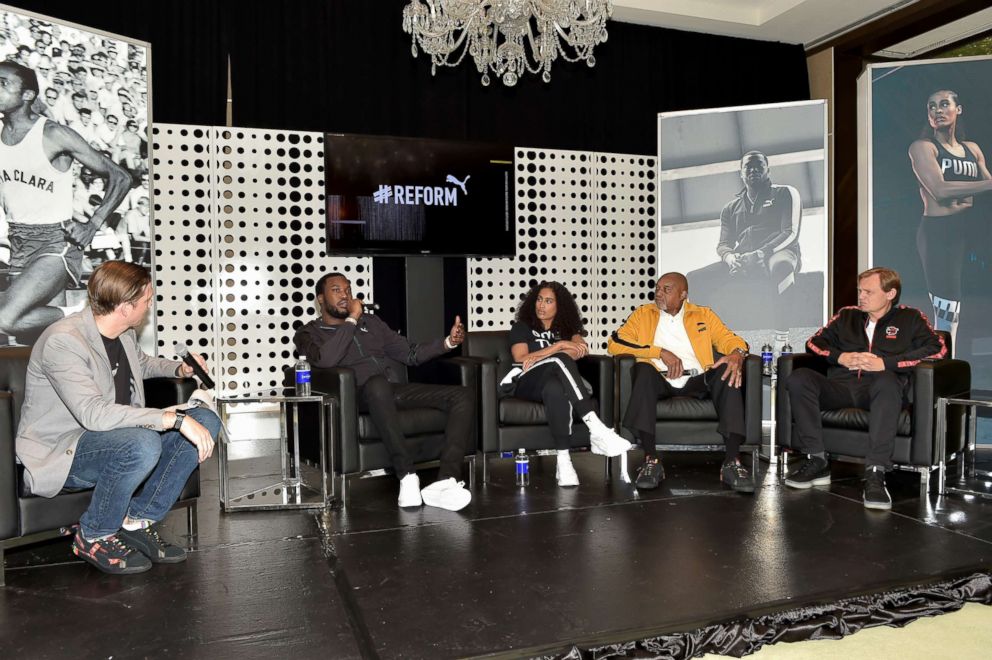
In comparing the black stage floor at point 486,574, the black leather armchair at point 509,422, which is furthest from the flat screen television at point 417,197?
the black stage floor at point 486,574

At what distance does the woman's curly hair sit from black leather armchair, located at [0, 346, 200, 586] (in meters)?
2.08

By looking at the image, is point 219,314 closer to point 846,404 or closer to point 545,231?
point 545,231

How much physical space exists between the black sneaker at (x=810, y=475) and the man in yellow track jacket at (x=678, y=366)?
0.31 meters

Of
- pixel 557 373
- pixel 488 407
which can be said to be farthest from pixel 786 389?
pixel 488 407

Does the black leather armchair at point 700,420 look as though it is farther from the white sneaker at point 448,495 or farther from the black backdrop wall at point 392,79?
the black backdrop wall at point 392,79

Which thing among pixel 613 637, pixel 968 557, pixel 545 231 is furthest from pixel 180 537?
pixel 545 231

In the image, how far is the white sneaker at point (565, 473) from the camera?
412 cm

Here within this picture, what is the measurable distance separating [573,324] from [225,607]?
106 inches

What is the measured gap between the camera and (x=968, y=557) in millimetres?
2879

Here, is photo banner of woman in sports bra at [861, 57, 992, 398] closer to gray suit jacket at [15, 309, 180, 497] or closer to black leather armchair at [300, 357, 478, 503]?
black leather armchair at [300, 357, 478, 503]

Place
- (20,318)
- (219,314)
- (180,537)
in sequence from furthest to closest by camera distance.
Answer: (219,314) < (20,318) < (180,537)

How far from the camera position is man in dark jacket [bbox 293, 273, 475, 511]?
3.74 m

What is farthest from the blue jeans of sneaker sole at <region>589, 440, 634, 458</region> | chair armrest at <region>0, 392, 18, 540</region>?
sneaker sole at <region>589, 440, 634, 458</region>

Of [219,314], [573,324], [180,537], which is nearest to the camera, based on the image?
[180,537]
